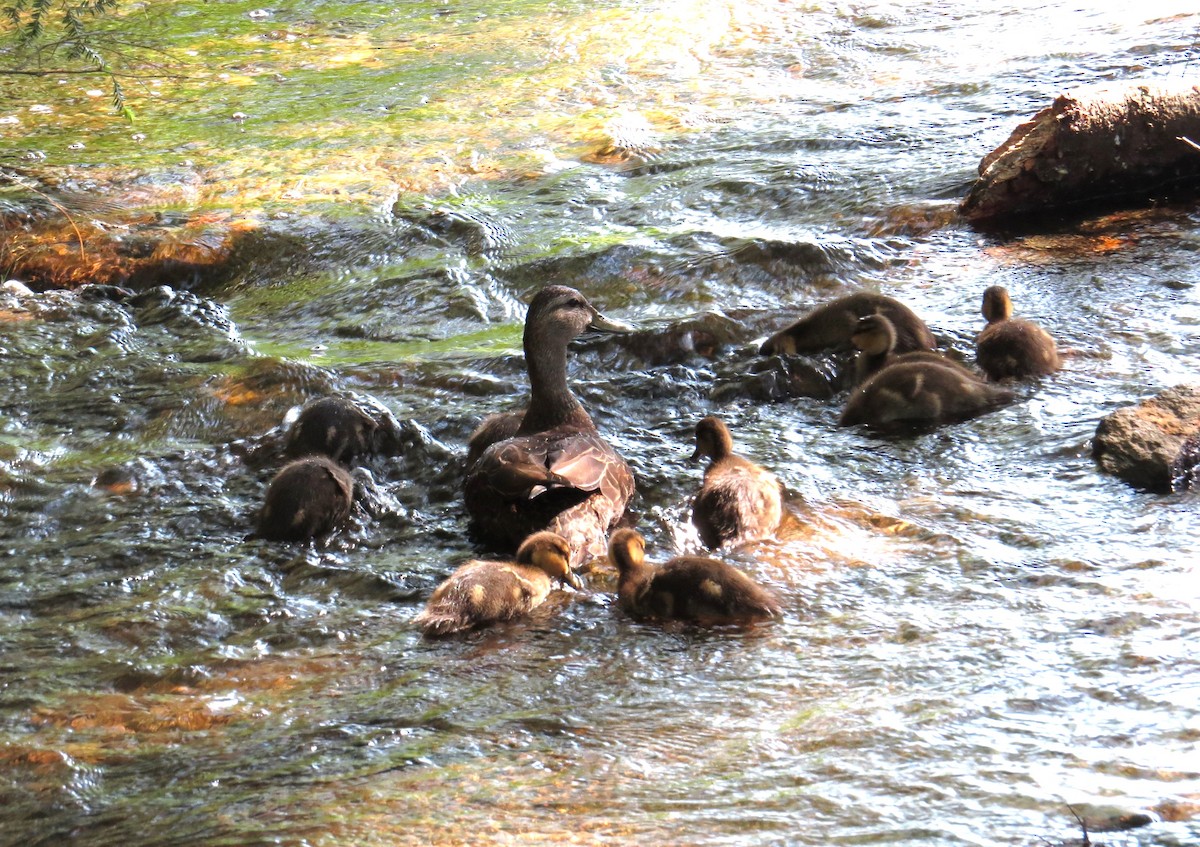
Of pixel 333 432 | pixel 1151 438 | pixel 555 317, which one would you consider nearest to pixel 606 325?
pixel 555 317

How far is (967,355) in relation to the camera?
646cm

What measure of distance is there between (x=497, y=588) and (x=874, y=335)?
274 cm

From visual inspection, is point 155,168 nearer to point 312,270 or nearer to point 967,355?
point 312,270

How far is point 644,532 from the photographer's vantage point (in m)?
5.27

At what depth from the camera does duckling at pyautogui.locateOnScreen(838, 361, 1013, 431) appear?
580 centimetres

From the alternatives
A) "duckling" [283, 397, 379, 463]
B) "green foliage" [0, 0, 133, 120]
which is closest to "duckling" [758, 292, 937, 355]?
"duckling" [283, 397, 379, 463]

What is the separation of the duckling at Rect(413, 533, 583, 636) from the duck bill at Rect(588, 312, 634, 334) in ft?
6.05

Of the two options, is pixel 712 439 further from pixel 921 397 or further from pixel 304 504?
pixel 304 504

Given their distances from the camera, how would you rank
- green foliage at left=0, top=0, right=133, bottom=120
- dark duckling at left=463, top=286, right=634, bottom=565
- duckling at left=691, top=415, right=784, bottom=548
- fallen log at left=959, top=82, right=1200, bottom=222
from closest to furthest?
duckling at left=691, top=415, right=784, bottom=548 < dark duckling at left=463, top=286, right=634, bottom=565 < green foliage at left=0, top=0, right=133, bottom=120 < fallen log at left=959, top=82, right=1200, bottom=222

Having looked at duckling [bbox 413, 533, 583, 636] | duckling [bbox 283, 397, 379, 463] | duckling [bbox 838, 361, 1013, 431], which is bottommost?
duckling [bbox 413, 533, 583, 636]

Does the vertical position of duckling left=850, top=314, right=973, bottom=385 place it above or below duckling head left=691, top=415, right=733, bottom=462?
above

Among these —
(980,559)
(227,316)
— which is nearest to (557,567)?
(980,559)

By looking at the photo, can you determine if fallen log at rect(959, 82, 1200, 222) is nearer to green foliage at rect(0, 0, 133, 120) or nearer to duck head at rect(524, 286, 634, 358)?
duck head at rect(524, 286, 634, 358)

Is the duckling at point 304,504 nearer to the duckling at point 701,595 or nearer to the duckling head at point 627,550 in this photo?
the duckling head at point 627,550
